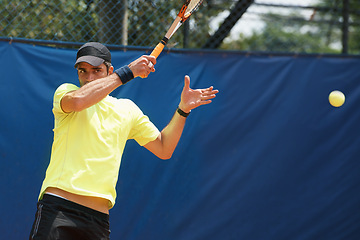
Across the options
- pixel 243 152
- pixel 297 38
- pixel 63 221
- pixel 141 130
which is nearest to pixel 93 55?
pixel 141 130

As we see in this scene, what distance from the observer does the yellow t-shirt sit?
2279 mm

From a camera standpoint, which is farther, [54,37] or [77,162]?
[54,37]

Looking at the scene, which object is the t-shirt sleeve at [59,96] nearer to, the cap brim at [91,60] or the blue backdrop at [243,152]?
the cap brim at [91,60]

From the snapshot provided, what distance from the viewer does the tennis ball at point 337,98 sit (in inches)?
151

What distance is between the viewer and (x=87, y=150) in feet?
7.64

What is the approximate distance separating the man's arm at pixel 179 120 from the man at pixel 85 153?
29cm

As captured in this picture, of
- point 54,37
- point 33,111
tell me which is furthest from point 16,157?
point 54,37

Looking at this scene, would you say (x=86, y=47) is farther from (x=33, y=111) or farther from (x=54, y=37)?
(x=54, y=37)

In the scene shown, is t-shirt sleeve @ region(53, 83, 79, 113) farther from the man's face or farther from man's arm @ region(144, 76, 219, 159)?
man's arm @ region(144, 76, 219, 159)

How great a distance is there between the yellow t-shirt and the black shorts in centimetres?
9

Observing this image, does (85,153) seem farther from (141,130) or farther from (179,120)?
(179,120)

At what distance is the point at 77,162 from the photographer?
7.53 ft

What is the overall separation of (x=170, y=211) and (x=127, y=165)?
1.79ft

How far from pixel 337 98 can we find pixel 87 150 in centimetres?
244
